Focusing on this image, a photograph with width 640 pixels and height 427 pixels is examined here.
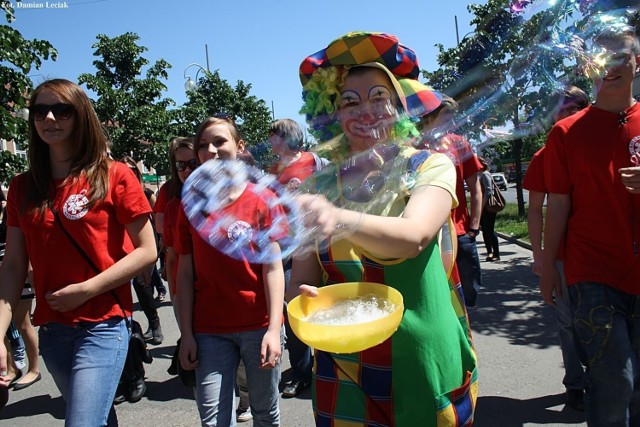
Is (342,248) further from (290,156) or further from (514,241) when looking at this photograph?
(514,241)

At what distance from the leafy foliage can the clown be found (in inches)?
231

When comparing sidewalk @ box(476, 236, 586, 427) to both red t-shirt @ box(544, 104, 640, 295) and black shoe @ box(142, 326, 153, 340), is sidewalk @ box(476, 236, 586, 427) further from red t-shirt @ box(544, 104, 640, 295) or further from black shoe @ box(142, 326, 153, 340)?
black shoe @ box(142, 326, 153, 340)

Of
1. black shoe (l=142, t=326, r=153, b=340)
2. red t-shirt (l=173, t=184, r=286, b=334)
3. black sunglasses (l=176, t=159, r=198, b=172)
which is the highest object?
black sunglasses (l=176, t=159, r=198, b=172)

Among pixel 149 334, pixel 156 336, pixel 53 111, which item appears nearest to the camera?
pixel 53 111

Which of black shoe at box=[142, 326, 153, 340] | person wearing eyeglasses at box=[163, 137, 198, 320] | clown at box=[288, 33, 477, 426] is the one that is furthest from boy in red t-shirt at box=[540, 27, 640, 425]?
black shoe at box=[142, 326, 153, 340]

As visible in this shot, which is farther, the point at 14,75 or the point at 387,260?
the point at 14,75

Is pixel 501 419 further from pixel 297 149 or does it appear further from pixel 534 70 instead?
pixel 297 149

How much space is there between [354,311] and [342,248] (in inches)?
10.8

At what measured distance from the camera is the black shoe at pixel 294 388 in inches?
163

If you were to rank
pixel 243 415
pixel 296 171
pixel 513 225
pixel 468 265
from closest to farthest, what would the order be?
pixel 296 171 < pixel 243 415 < pixel 468 265 < pixel 513 225

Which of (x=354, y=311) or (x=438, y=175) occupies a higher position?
(x=438, y=175)

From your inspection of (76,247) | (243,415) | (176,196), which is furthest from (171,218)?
(243,415)

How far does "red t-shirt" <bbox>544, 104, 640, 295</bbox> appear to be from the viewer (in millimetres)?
2336

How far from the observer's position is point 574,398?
3.63 meters
